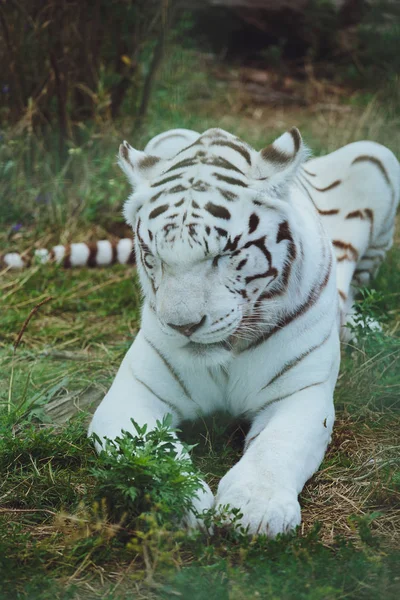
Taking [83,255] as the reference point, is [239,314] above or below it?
above

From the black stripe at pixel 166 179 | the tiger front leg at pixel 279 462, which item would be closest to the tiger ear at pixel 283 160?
the black stripe at pixel 166 179

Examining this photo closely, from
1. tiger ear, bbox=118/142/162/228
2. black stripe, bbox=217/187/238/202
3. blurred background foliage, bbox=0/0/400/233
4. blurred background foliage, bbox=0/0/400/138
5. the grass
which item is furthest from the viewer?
blurred background foliage, bbox=0/0/400/138

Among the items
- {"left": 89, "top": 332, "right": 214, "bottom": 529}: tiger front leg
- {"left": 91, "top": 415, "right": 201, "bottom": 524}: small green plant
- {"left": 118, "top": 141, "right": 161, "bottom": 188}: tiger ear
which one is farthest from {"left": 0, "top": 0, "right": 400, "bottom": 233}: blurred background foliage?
{"left": 91, "top": 415, "right": 201, "bottom": 524}: small green plant

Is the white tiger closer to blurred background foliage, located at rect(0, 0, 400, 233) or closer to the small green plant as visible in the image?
the small green plant

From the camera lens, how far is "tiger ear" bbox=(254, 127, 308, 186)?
2.96 m

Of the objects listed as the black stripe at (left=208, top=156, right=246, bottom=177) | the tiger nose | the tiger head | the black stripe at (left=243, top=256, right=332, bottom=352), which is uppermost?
the black stripe at (left=208, top=156, right=246, bottom=177)

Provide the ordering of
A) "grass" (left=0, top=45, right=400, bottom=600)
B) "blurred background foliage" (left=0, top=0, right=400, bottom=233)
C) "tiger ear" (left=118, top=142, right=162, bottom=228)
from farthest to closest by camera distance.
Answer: "blurred background foliage" (left=0, top=0, right=400, bottom=233) < "tiger ear" (left=118, top=142, right=162, bottom=228) < "grass" (left=0, top=45, right=400, bottom=600)

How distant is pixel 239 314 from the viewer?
9.29ft

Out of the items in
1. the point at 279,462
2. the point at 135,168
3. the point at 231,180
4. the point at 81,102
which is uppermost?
the point at 231,180

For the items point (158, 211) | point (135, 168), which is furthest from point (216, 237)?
Answer: point (135, 168)

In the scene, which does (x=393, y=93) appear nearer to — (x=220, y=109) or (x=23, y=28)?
(x=220, y=109)

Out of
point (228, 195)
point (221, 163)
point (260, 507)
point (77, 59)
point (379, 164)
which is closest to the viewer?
point (260, 507)

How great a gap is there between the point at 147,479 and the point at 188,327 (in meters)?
0.51

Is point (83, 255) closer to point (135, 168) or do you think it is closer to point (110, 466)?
point (135, 168)
